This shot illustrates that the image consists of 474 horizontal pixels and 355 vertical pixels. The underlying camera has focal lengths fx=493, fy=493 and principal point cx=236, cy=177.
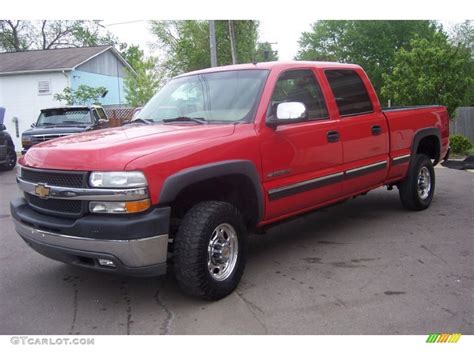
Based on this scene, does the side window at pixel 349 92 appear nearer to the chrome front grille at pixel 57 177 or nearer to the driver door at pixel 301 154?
the driver door at pixel 301 154

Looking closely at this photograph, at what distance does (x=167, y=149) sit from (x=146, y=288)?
4.62 ft

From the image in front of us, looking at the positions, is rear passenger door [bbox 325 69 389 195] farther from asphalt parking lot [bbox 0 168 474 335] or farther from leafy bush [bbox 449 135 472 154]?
leafy bush [bbox 449 135 472 154]

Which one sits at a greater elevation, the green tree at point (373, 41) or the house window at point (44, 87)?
the green tree at point (373, 41)

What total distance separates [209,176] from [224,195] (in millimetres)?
559

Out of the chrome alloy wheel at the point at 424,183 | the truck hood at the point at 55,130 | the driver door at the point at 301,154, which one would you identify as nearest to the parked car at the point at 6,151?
the truck hood at the point at 55,130

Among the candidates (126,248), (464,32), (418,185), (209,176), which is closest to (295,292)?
(209,176)

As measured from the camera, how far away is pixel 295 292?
4141mm

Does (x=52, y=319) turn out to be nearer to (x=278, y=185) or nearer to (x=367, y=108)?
(x=278, y=185)

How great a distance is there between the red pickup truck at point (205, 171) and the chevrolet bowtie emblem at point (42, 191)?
13 millimetres

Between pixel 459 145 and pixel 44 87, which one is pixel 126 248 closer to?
pixel 459 145

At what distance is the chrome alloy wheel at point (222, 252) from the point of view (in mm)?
3945

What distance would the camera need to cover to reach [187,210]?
4.02 m

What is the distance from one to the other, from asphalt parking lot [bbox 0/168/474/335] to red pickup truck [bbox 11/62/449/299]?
36 cm

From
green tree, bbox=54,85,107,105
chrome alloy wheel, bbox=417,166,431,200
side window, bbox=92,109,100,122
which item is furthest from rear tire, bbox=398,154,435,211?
green tree, bbox=54,85,107,105
